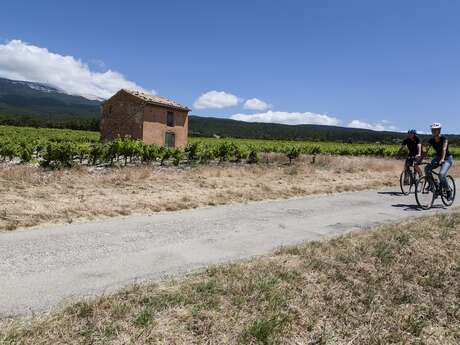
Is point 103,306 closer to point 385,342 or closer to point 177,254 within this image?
point 177,254

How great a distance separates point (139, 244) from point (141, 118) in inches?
1169

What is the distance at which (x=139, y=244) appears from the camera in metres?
5.40

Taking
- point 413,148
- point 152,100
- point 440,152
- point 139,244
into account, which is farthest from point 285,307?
point 152,100

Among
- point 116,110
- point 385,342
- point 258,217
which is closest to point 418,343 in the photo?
point 385,342

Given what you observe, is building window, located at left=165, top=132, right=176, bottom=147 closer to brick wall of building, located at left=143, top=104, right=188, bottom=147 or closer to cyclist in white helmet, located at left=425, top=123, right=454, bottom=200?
brick wall of building, located at left=143, top=104, right=188, bottom=147

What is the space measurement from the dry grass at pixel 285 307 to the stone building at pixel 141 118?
98.5 feet

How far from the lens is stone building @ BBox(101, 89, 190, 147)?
1335 inches

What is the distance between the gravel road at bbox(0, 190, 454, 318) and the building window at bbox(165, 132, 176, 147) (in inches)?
1124

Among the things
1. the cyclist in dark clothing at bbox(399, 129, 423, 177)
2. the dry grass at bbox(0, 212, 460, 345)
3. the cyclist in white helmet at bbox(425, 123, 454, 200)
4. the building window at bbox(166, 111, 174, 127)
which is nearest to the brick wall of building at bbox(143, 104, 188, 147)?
the building window at bbox(166, 111, 174, 127)

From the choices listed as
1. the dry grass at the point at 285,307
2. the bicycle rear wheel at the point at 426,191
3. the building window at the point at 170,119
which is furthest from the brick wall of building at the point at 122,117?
the dry grass at the point at 285,307

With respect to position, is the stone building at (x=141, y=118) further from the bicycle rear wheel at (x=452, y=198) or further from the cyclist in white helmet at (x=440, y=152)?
the cyclist in white helmet at (x=440, y=152)

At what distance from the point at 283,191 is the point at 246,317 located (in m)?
7.99

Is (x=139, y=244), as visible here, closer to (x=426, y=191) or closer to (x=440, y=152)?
(x=440, y=152)

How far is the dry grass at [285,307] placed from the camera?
3090 millimetres
